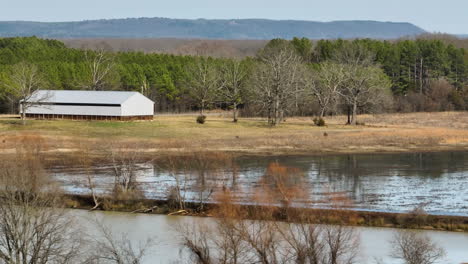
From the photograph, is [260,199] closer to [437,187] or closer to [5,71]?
[437,187]

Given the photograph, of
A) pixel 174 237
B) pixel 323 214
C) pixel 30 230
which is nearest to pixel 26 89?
pixel 174 237

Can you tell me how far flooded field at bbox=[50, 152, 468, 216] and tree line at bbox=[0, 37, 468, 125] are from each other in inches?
918

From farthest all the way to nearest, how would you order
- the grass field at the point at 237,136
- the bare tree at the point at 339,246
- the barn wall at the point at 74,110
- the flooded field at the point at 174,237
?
the barn wall at the point at 74,110, the grass field at the point at 237,136, the flooded field at the point at 174,237, the bare tree at the point at 339,246

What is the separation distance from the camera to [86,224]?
118ft

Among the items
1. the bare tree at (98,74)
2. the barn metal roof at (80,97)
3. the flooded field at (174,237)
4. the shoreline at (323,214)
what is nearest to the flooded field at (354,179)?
the shoreline at (323,214)

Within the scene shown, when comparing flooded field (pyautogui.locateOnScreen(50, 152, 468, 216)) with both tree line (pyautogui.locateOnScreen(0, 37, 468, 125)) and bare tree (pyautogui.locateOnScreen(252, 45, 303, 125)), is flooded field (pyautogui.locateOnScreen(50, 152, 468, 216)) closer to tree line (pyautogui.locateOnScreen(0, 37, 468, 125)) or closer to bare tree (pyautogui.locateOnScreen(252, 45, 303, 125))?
bare tree (pyautogui.locateOnScreen(252, 45, 303, 125))

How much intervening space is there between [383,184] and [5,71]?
199 feet

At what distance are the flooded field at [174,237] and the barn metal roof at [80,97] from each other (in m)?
40.2

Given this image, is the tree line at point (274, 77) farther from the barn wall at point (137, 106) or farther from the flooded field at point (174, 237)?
the flooded field at point (174, 237)

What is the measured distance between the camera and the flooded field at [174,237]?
30.9 meters

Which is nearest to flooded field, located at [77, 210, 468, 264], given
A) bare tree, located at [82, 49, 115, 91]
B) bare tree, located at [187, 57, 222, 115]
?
bare tree, located at [187, 57, 222, 115]

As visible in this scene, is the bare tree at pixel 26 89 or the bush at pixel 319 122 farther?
the bush at pixel 319 122

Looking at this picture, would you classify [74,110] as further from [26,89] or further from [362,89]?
[362,89]

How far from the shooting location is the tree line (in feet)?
282
